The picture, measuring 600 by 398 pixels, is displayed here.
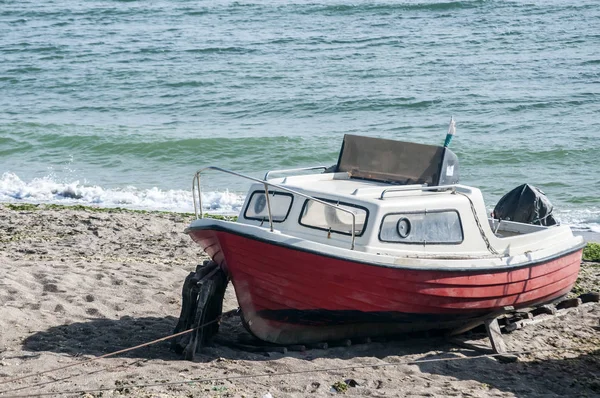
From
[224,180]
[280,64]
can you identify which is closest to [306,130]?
[224,180]

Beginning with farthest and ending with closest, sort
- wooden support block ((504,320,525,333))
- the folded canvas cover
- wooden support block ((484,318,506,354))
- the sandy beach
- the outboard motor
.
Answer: the outboard motor, wooden support block ((504,320,525,333)), the folded canvas cover, wooden support block ((484,318,506,354)), the sandy beach

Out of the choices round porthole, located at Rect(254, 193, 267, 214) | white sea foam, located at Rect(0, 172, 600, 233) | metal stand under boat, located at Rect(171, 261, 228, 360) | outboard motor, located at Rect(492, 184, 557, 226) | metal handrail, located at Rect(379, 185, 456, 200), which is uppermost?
metal handrail, located at Rect(379, 185, 456, 200)

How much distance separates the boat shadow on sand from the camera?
8.53 meters

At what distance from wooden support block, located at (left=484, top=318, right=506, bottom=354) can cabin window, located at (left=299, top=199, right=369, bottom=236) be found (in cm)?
194

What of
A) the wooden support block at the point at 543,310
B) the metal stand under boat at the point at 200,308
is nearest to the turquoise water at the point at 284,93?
the wooden support block at the point at 543,310

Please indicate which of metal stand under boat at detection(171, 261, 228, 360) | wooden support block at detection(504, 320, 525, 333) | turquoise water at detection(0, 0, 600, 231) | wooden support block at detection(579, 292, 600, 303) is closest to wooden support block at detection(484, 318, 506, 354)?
wooden support block at detection(504, 320, 525, 333)

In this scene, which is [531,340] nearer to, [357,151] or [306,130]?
[357,151]

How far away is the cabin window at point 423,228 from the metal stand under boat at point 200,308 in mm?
1810

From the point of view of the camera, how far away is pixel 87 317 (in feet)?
31.7

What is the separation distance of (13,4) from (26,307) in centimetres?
4162

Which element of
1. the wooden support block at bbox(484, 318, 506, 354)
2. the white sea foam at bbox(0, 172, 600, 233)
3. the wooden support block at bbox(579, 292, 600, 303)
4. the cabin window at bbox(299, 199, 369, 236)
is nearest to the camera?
the cabin window at bbox(299, 199, 369, 236)

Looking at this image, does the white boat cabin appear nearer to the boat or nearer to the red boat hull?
the boat

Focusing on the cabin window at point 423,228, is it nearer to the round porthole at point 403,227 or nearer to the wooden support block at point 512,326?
the round porthole at point 403,227

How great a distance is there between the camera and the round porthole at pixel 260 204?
9.59 m
